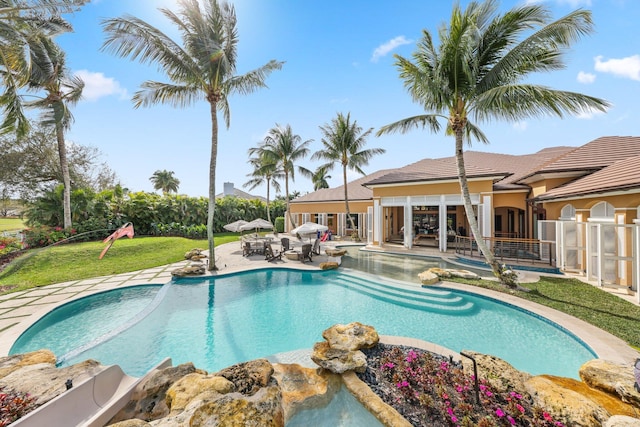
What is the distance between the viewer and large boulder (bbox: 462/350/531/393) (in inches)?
135

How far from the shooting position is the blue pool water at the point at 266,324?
5.04m

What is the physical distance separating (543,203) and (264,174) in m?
24.0

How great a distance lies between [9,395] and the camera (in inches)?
122

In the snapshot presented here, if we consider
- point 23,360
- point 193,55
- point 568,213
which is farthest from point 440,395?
point 193,55

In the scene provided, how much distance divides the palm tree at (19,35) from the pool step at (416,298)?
1400cm

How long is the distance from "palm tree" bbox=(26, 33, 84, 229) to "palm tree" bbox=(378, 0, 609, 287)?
19.7 metres

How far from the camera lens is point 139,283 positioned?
9.46 metres

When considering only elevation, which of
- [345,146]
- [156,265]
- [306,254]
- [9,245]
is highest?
[345,146]

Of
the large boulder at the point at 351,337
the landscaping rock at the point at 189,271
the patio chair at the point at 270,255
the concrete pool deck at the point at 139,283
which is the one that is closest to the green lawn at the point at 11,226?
the concrete pool deck at the point at 139,283

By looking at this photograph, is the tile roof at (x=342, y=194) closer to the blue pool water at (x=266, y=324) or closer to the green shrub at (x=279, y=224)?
the green shrub at (x=279, y=224)

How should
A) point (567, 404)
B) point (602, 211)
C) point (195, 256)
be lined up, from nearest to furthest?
1. point (567, 404)
2. point (602, 211)
3. point (195, 256)

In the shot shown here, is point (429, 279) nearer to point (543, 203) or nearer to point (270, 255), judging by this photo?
point (270, 255)

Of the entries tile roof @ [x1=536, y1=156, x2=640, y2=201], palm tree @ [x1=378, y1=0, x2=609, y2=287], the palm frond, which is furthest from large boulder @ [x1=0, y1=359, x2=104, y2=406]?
tile roof @ [x1=536, y1=156, x2=640, y2=201]

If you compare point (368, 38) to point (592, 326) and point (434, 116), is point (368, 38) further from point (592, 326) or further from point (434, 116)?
point (592, 326)
